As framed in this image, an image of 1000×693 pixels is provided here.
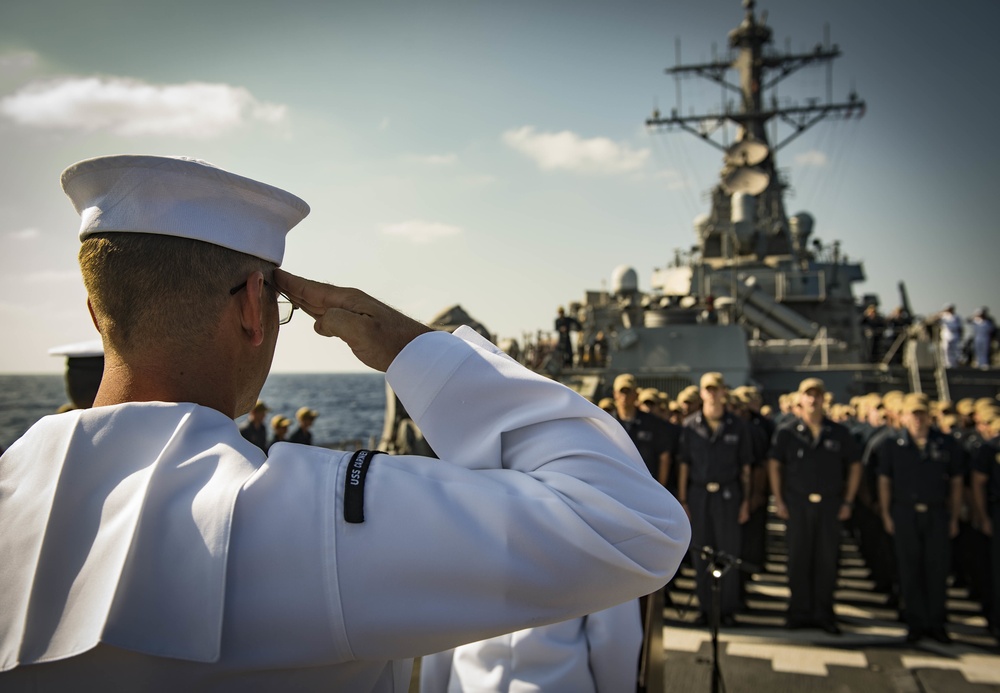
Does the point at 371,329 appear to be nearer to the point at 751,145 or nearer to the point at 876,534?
the point at 876,534

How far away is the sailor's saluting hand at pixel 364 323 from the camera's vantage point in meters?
1.05

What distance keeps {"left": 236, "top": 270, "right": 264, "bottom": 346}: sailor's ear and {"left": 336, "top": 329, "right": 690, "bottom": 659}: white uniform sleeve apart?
1.00ft

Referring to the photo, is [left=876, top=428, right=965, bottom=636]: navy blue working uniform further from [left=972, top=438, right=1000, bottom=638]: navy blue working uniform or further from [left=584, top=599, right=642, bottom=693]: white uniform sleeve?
[left=584, top=599, right=642, bottom=693]: white uniform sleeve

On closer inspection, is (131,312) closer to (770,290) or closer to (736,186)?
(770,290)

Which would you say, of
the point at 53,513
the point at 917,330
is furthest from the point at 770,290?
the point at 53,513

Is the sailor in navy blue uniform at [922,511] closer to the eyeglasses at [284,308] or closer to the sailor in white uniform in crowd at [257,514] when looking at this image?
the sailor in white uniform in crowd at [257,514]

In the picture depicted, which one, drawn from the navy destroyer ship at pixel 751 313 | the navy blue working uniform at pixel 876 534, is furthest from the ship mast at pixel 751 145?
the navy blue working uniform at pixel 876 534

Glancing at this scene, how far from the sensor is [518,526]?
85 cm

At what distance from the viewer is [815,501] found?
235 inches

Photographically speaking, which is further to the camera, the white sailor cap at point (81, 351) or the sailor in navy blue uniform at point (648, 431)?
the sailor in navy blue uniform at point (648, 431)

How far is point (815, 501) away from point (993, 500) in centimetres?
140

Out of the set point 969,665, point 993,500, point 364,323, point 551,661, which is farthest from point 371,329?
point 993,500

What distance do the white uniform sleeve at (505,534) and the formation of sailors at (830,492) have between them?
5.17 metres

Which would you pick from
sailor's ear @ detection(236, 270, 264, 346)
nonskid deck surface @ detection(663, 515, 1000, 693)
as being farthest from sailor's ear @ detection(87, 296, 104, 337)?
nonskid deck surface @ detection(663, 515, 1000, 693)
